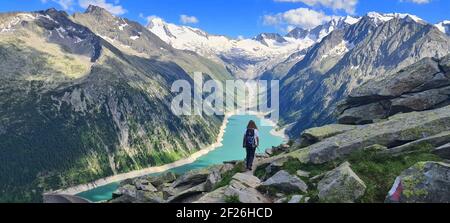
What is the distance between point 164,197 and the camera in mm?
44281

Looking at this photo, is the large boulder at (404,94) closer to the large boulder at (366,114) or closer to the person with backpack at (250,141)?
the large boulder at (366,114)

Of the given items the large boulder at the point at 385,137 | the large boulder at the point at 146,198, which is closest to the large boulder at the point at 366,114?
the large boulder at the point at 385,137

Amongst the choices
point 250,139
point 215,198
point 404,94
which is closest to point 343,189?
point 215,198

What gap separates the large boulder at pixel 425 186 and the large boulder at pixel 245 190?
8599 mm

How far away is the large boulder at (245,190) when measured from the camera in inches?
1247

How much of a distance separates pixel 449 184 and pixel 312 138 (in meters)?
23.5

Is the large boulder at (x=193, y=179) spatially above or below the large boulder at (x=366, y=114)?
below

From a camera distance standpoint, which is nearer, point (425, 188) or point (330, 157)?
point (425, 188)

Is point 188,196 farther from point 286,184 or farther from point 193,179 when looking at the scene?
point 286,184

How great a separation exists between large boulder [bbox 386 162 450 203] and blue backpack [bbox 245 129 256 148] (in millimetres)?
16889

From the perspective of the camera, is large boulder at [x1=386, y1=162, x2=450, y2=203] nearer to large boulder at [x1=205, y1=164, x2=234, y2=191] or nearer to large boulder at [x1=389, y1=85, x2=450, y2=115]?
large boulder at [x1=205, y1=164, x2=234, y2=191]

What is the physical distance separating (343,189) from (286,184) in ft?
17.6
